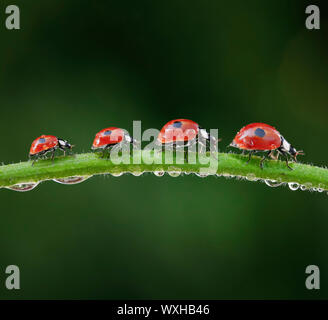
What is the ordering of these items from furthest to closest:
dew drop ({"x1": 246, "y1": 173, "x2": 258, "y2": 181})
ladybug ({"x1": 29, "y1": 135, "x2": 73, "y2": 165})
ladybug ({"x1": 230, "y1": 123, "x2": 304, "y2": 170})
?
ladybug ({"x1": 230, "y1": 123, "x2": 304, "y2": 170}), ladybug ({"x1": 29, "y1": 135, "x2": 73, "y2": 165}), dew drop ({"x1": 246, "y1": 173, "x2": 258, "y2": 181})

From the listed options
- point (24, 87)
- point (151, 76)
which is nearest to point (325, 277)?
point (151, 76)

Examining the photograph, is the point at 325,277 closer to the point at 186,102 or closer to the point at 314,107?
the point at 314,107

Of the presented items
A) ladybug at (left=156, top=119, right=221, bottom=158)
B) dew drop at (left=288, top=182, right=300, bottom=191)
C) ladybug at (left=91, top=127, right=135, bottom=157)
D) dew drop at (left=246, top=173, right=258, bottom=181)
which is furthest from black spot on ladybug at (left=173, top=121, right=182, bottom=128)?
dew drop at (left=288, top=182, right=300, bottom=191)

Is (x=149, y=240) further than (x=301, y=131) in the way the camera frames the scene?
No

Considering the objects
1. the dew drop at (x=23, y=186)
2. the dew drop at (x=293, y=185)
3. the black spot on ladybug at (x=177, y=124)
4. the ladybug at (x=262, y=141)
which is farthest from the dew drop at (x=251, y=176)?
the dew drop at (x=23, y=186)

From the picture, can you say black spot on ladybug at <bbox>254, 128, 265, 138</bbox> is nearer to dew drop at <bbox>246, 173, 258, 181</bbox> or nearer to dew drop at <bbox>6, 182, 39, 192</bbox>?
dew drop at <bbox>246, 173, 258, 181</bbox>

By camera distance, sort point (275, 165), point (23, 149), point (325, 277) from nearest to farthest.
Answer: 1. point (275, 165)
2. point (325, 277)
3. point (23, 149)
